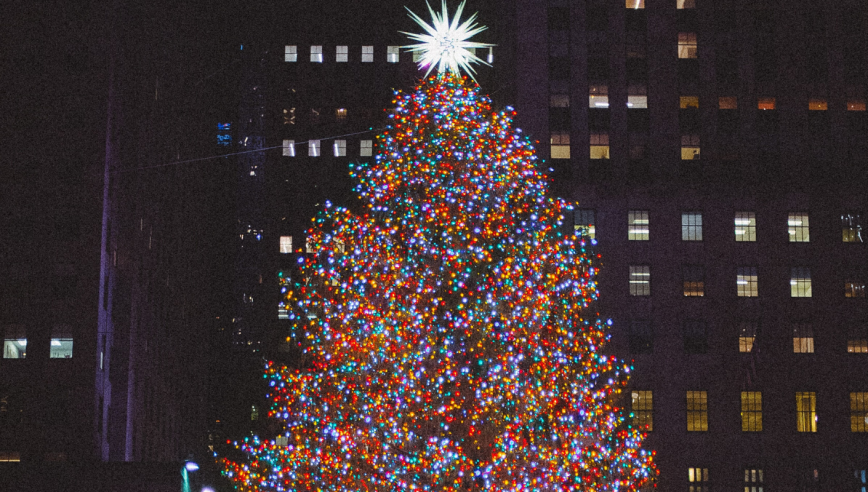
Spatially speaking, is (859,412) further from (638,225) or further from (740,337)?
(638,225)

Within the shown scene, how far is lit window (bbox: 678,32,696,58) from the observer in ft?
212

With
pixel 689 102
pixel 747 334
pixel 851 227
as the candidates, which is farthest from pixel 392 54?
pixel 851 227

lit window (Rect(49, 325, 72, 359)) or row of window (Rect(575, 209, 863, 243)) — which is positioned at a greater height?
row of window (Rect(575, 209, 863, 243))

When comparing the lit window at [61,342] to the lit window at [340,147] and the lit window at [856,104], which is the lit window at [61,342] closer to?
the lit window at [340,147]

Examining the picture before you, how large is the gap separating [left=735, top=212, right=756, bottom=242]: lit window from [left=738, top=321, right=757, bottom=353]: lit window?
208 inches

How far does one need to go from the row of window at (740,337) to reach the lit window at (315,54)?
3416 centimetres

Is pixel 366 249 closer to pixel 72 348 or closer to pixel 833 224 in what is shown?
pixel 72 348

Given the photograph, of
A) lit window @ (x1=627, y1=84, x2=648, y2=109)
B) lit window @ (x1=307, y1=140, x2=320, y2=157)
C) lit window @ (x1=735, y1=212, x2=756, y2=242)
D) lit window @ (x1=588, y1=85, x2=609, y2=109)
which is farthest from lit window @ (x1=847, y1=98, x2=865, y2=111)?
lit window @ (x1=307, y1=140, x2=320, y2=157)

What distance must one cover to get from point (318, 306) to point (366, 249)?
213cm

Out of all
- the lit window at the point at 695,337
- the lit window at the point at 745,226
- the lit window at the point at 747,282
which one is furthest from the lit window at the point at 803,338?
the lit window at the point at 745,226

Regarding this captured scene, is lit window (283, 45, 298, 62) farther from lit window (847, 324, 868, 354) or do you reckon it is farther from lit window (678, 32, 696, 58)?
lit window (847, 324, 868, 354)

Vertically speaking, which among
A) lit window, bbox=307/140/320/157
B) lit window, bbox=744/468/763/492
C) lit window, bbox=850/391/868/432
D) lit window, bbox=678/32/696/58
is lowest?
lit window, bbox=744/468/763/492

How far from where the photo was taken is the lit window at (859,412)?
59375 millimetres

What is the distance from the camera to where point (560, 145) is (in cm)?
6316
